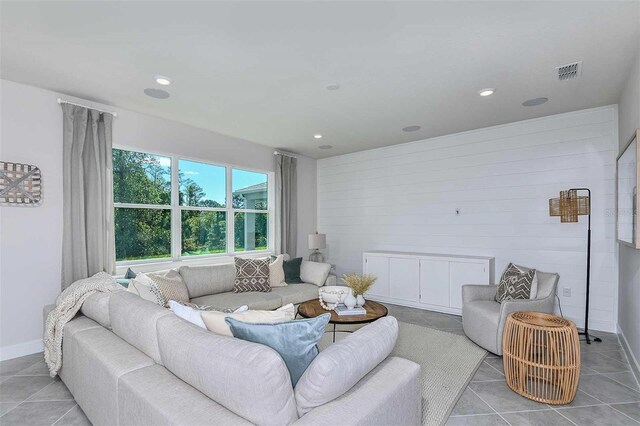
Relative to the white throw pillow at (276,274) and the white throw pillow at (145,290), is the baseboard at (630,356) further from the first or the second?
the white throw pillow at (145,290)

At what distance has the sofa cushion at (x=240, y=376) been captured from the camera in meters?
1.16

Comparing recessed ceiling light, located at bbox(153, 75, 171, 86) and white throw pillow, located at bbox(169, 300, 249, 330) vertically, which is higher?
recessed ceiling light, located at bbox(153, 75, 171, 86)

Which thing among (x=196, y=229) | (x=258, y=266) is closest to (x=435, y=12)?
(x=258, y=266)

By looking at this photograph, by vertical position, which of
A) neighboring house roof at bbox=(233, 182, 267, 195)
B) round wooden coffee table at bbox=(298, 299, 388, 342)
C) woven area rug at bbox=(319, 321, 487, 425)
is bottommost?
woven area rug at bbox=(319, 321, 487, 425)

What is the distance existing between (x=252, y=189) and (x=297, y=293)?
7.21ft

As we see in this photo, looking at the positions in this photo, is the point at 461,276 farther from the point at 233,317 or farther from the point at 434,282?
the point at 233,317

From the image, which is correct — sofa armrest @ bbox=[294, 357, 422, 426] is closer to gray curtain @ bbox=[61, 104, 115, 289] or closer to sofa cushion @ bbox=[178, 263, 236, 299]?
sofa cushion @ bbox=[178, 263, 236, 299]

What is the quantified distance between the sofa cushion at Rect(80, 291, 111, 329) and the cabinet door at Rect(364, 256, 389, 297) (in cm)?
391

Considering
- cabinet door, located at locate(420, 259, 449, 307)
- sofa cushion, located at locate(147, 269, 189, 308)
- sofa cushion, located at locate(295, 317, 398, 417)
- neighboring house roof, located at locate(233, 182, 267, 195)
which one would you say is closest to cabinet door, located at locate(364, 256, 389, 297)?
cabinet door, located at locate(420, 259, 449, 307)

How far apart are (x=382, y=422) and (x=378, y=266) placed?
4039mm

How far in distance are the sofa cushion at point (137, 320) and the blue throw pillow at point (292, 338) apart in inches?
23.5

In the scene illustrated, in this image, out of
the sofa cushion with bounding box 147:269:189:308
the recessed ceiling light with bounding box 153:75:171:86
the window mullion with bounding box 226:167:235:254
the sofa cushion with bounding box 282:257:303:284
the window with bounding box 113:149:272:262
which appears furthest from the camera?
the window mullion with bounding box 226:167:235:254

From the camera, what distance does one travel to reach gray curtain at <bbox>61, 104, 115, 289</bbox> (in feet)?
11.0

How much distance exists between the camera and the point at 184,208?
451cm
